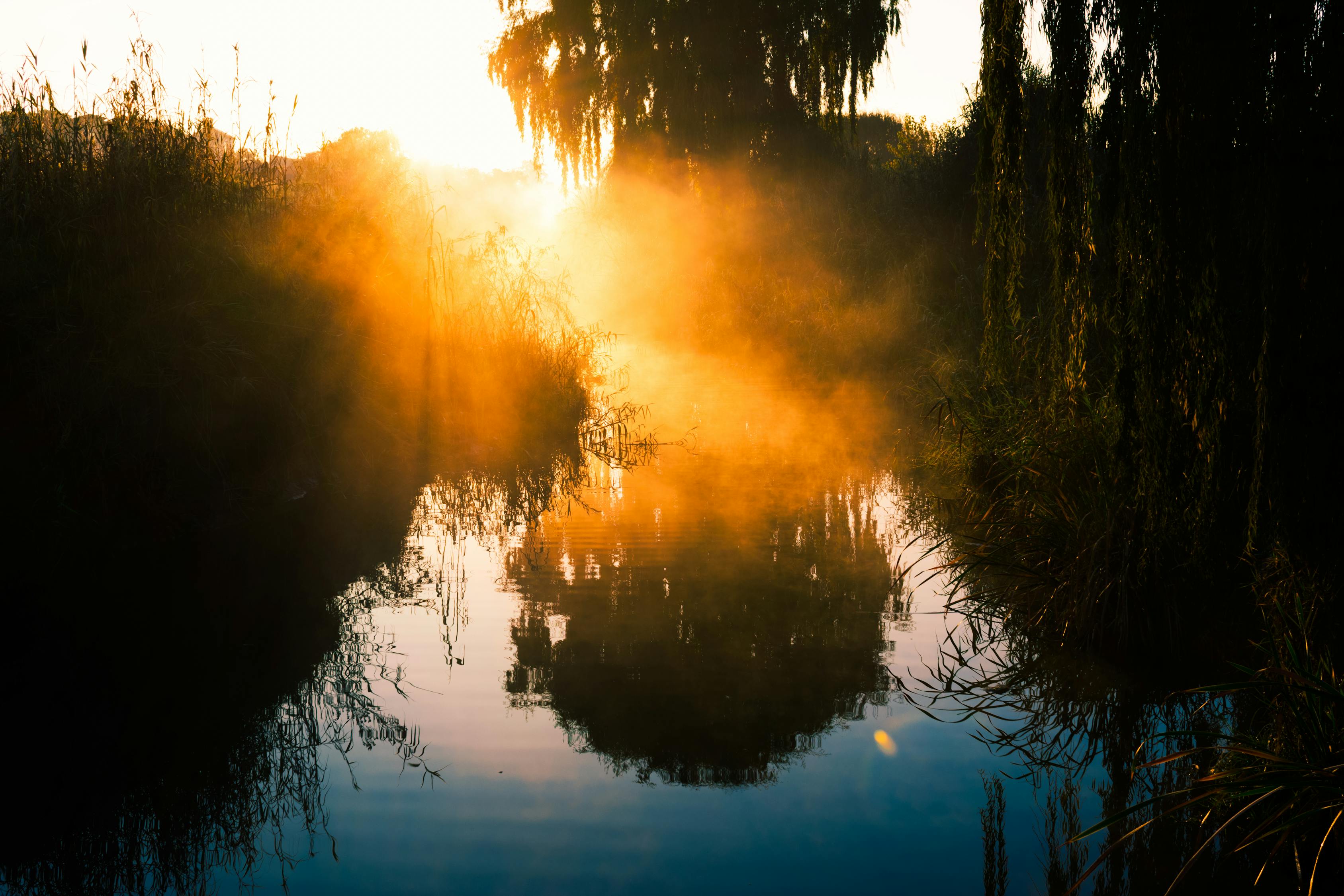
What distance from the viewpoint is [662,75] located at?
13906 mm

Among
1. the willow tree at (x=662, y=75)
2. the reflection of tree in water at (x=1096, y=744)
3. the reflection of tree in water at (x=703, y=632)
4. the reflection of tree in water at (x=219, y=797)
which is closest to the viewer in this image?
the reflection of tree in water at (x=1096, y=744)

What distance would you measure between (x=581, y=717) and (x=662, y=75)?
1245cm

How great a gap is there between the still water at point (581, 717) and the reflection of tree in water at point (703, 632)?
0.01 m

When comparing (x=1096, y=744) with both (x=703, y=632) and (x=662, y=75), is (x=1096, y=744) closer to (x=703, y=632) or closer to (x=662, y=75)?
(x=703, y=632)

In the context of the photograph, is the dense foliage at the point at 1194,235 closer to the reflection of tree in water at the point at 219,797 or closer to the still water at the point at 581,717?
the still water at the point at 581,717

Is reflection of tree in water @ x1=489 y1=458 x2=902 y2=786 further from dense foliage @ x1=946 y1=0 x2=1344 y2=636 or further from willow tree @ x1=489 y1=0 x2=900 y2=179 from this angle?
willow tree @ x1=489 y1=0 x2=900 y2=179

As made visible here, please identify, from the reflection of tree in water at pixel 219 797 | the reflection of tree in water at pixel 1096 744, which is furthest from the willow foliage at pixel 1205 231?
the reflection of tree in water at pixel 219 797

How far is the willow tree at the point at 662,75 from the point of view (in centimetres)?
1372

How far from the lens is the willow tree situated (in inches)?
540

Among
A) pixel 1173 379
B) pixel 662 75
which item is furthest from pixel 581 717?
pixel 662 75

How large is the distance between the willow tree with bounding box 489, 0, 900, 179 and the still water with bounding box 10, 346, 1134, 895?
948cm

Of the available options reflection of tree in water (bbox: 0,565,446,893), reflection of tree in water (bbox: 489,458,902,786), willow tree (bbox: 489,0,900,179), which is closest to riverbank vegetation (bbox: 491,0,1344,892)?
reflection of tree in water (bbox: 489,458,902,786)

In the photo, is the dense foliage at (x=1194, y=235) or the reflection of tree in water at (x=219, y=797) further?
the reflection of tree in water at (x=219, y=797)

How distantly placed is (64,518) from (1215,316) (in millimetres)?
5168
